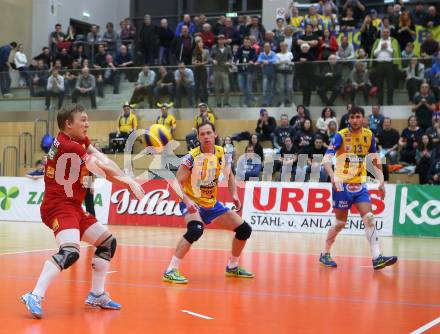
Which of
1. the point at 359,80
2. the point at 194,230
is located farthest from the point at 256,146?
the point at 194,230

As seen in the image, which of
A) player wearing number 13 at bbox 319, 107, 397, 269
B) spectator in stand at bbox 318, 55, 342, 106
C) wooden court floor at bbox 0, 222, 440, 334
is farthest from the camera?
spectator in stand at bbox 318, 55, 342, 106

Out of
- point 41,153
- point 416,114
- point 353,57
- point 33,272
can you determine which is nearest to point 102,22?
point 41,153

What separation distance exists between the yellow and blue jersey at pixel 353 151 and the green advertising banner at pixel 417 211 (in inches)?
257

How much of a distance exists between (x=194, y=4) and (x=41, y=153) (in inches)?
489

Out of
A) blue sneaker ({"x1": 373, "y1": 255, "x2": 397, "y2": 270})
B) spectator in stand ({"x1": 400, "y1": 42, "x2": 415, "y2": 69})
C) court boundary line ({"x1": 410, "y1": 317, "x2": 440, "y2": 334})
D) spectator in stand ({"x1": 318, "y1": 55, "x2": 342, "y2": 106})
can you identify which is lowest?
blue sneaker ({"x1": 373, "y1": 255, "x2": 397, "y2": 270})

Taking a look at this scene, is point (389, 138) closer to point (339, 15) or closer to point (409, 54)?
point (409, 54)

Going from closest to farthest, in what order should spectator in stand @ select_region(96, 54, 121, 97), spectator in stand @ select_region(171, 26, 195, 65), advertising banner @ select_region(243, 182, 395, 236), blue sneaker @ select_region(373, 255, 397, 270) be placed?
blue sneaker @ select_region(373, 255, 397, 270) < advertising banner @ select_region(243, 182, 395, 236) < spectator in stand @ select_region(96, 54, 121, 97) < spectator in stand @ select_region(171, 26, 195, 65)

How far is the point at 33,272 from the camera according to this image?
994cm

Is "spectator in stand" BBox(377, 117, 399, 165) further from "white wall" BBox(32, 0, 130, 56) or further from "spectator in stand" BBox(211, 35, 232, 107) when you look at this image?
"white wall" BBox(32, 0, 130, 56)

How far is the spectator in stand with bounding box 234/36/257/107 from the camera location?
73.3 ft

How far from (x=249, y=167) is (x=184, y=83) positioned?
16.3ft

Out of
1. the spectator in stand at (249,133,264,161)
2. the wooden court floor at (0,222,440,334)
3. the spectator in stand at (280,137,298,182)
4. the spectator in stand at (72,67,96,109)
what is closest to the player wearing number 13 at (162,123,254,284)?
the wooden court floor at (0,222,440,334)

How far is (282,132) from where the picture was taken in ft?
67.8

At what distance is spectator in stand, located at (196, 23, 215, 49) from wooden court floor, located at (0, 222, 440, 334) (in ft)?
39.7
